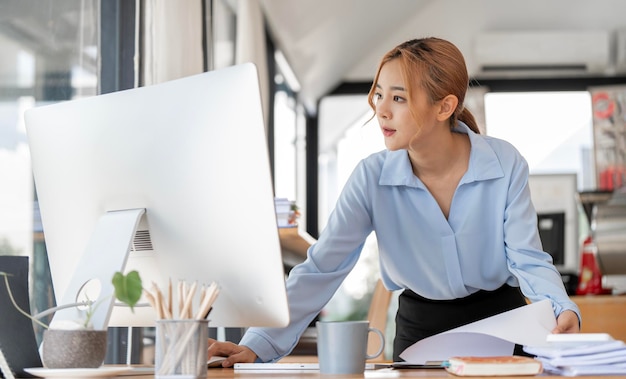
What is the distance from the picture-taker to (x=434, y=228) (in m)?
1.84

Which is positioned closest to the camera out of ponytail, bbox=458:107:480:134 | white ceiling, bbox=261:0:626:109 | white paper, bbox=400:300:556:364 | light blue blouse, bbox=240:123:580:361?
white paper, bbox=400:300:556:364

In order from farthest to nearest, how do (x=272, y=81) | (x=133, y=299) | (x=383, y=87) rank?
(x=272, y=81) < (x=383, y=87) < (x=133, y=299)

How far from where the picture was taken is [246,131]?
1155 mm

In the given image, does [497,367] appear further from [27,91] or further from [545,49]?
[545,49]

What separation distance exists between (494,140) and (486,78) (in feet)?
17.6

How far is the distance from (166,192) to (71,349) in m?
0.28

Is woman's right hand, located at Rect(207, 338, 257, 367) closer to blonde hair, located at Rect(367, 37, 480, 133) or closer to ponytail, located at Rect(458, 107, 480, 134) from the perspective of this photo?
blonde hair, located at Rect(367, 37, 480, 133)

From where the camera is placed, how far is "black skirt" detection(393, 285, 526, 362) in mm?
1934

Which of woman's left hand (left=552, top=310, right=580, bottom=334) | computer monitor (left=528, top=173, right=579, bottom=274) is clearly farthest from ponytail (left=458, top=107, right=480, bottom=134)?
computer monitor (left=528, top=173, right=579, bottom=274)

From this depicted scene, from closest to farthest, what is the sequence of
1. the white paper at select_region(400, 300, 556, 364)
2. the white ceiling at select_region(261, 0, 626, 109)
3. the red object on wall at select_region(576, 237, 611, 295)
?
1. the white paper at select_region(400, 300, 556, 364)
2. the red object on wall at select_region(576, 237, 611, 295)
3. the white ceiling at select_region(261, 0, 626, 109)

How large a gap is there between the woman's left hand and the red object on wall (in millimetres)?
3119

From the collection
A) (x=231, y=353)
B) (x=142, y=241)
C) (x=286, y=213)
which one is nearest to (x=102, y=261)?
(x=142, y=241)

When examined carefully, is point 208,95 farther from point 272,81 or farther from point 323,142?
point 323,142

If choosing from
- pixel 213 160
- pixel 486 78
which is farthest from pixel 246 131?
pixel 486 78
